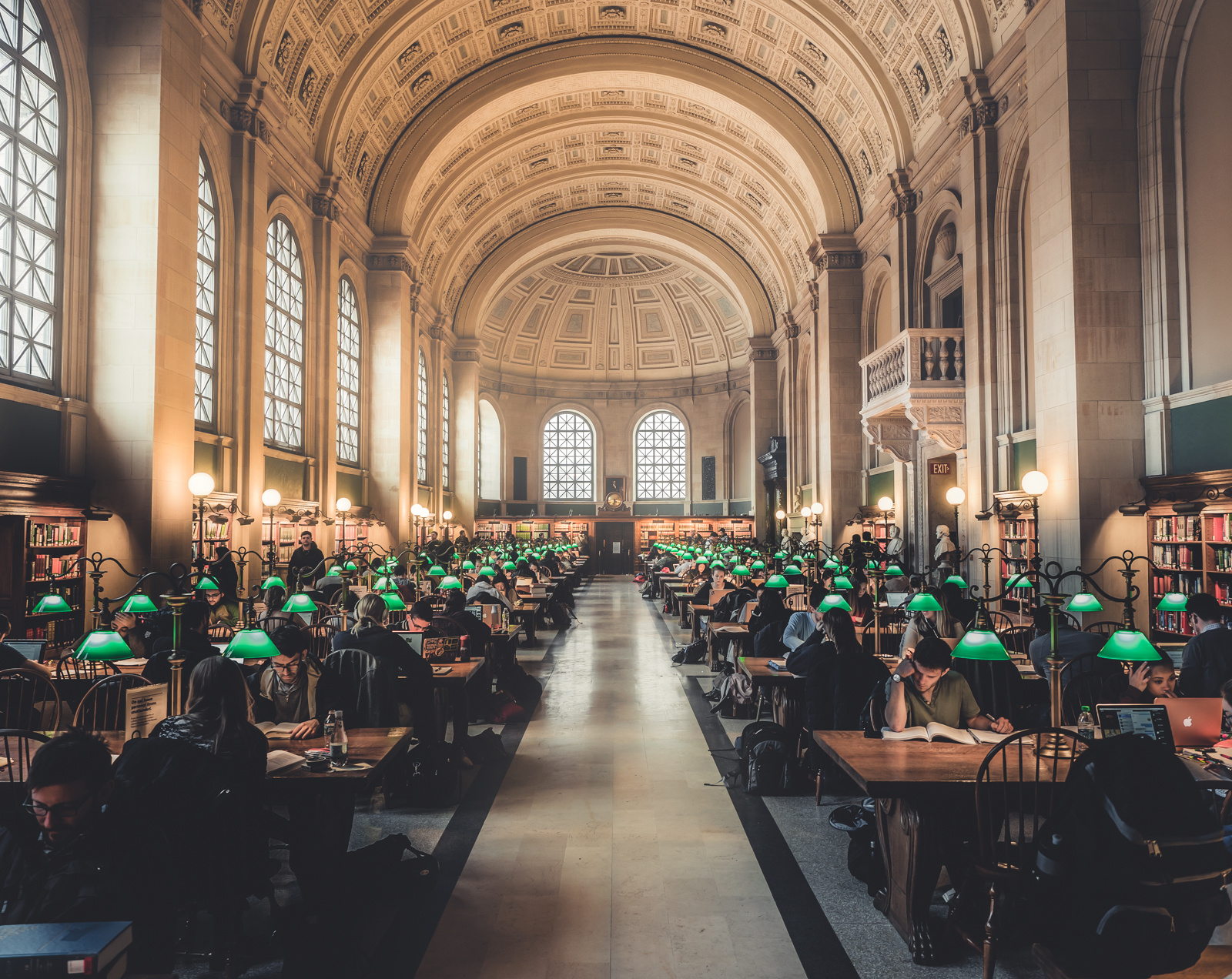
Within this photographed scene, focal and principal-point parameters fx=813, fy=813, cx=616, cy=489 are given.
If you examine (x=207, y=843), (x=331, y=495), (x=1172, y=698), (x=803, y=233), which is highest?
(x=803, y=233)

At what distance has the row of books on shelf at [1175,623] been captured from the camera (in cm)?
892

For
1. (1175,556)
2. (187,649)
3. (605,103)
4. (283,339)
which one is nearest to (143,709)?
(187,649)

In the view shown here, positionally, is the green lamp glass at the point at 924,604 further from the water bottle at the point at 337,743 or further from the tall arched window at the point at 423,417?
the tall arched window at the point at 423,417

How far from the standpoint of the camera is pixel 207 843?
334cm

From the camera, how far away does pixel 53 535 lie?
9000 mm

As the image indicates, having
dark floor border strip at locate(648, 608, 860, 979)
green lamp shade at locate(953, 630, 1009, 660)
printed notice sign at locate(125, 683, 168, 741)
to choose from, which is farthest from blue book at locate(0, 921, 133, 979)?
green lamp shade at locate(953, 630, 1009, 660)

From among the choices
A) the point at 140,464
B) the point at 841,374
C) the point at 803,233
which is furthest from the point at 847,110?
the point at 140,464

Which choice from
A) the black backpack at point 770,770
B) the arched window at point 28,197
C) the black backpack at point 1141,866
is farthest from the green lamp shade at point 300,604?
the arched window at point 28,197

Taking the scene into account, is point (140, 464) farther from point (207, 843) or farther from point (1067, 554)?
point (1067, 554)

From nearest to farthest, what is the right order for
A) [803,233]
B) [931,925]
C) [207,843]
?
[207,843] < [931,925] < [803,233]

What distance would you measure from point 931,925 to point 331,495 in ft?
52.5

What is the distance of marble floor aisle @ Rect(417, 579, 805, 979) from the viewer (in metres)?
3.74

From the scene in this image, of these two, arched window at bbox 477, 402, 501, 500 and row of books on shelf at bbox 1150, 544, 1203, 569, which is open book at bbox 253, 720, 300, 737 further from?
arched window at bbox 477, 402, 501, 500

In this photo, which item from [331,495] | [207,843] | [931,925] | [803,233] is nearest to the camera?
[207,843]
